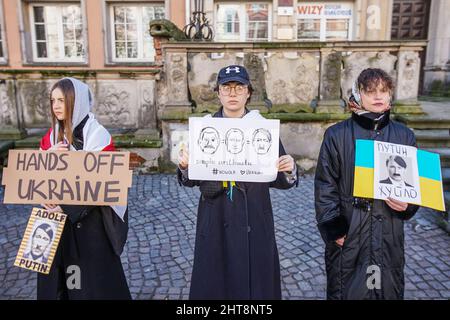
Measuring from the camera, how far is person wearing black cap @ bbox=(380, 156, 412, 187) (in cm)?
213

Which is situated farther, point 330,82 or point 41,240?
point 330,82

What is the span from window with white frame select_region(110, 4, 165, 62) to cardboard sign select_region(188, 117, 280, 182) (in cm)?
1089

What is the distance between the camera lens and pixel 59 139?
236 centimetres

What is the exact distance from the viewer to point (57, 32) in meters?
12.2

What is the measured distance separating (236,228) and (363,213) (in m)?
0.81

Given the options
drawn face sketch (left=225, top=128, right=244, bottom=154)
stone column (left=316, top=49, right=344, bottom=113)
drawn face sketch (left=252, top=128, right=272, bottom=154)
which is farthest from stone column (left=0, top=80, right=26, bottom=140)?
drawn face sketch (left=252, top=128, right=272, bottom=154)

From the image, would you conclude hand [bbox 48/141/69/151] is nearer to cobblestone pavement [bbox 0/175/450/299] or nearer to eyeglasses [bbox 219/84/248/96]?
eyeglasses [bbox 219/84/248/96]

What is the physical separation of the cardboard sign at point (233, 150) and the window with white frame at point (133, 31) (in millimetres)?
10885

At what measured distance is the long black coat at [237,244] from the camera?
2.22 meters

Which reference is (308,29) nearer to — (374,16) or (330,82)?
(374,16)

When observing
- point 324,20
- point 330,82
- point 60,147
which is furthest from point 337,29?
point 60,147
